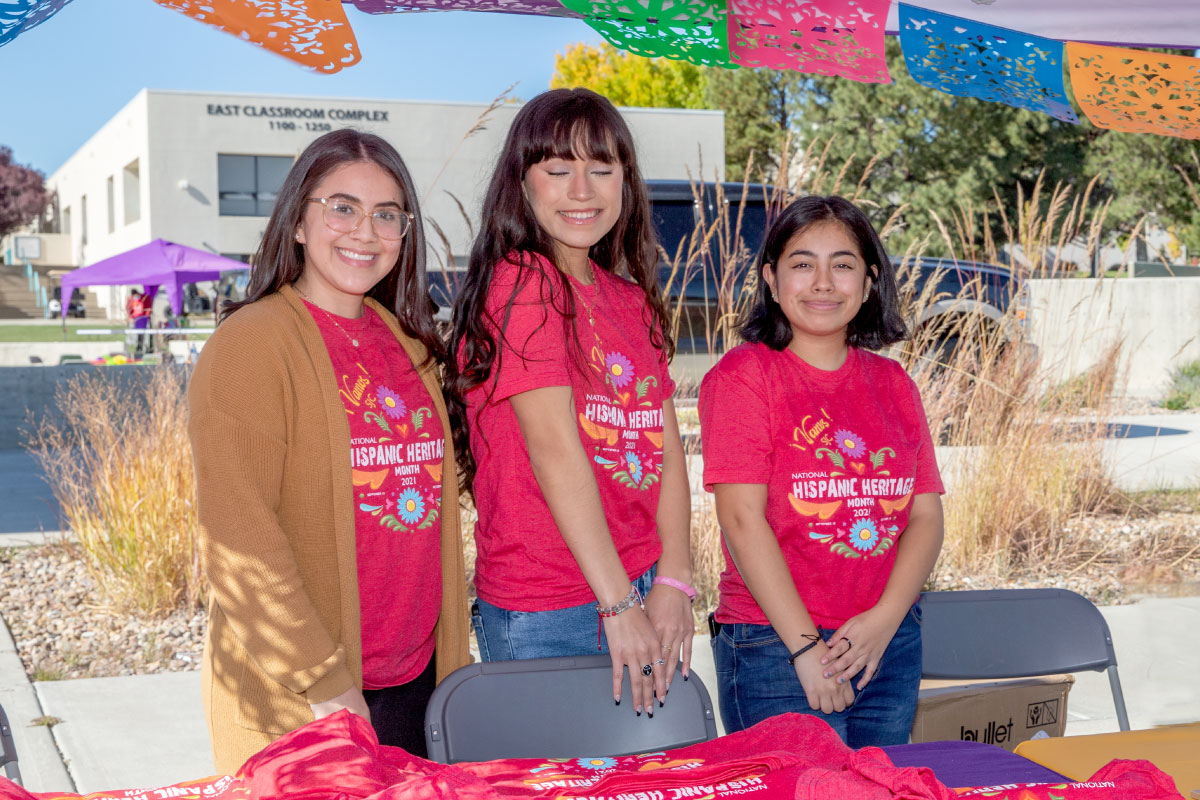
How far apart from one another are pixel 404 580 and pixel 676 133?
29176 millimetres

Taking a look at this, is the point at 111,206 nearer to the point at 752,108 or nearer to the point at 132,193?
the point at 132,193

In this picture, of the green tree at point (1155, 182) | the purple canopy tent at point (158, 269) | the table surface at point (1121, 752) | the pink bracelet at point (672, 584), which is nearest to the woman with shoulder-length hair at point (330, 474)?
the pink bracelet at point (672, 584)

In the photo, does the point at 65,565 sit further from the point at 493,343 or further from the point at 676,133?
the point at 676,133

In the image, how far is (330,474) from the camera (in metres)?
2.03

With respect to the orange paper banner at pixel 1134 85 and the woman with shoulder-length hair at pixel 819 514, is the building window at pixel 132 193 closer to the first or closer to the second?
the orange paper banner at pixel 1134 85

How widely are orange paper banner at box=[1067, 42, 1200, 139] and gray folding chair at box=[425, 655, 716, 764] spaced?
1.97 m

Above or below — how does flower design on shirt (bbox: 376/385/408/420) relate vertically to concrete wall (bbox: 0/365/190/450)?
above

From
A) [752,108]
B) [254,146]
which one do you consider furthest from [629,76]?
[254,146]

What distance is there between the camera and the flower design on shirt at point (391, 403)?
214 centimetres

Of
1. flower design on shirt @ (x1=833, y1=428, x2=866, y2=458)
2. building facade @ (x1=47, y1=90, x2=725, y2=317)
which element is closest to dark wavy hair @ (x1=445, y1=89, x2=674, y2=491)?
flower design on shirt @ (x1=833, y1=428, x2=866, y2=458)

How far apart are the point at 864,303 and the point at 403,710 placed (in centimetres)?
142

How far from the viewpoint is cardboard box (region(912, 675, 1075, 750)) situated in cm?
307

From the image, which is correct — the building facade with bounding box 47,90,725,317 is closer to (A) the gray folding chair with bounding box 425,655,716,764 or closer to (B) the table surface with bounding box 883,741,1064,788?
(A) the gray folding chair with bounding box 425,655,716,764

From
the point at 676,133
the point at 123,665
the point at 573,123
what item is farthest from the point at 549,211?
the point at 676,133
